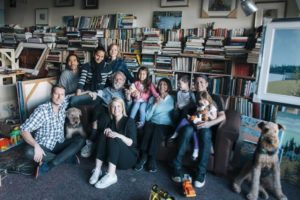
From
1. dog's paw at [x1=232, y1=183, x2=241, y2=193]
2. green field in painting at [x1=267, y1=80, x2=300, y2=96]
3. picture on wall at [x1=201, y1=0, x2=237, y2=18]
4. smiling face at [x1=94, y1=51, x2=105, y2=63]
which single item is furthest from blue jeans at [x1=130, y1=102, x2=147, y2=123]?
picture on wall at [x1=201, y1=0, x2=237, y2=18]

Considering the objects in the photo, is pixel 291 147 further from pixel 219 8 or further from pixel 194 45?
pixel 219 8

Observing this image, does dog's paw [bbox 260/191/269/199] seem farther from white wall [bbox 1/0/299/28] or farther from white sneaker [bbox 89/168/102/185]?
white wall [bbox 1/0/299/28]

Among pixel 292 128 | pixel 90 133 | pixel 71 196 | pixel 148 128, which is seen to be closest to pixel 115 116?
pixel 148 128

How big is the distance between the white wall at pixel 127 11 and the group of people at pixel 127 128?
1.36m

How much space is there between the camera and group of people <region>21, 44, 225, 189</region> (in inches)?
91.7

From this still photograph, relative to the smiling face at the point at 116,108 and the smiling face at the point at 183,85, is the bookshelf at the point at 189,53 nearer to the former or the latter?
the smiling face at the point at 183,85

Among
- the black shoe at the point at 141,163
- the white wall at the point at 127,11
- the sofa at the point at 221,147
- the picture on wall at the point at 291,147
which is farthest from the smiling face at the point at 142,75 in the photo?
the picture on wall at the point at 291,147

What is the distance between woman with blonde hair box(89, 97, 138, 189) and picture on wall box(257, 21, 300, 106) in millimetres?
1264

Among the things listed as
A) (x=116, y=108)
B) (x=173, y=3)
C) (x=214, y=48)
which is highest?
(x=173, y=3)

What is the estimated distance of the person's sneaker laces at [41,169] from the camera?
7.64ft

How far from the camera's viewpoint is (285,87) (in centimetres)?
223

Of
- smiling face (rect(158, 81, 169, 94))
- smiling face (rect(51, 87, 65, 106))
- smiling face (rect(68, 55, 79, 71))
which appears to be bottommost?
smiling face (rect(51, 87, 65, 106))

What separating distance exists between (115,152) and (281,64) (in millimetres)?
1614

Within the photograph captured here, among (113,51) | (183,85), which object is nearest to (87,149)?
(183,85)
